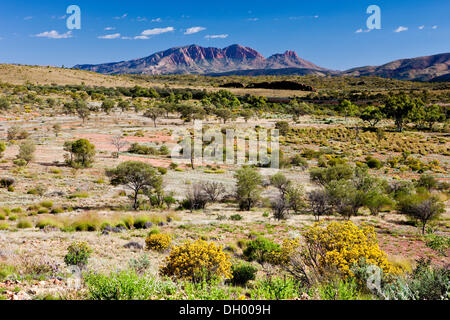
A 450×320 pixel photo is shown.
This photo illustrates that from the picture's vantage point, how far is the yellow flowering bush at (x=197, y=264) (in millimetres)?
8070

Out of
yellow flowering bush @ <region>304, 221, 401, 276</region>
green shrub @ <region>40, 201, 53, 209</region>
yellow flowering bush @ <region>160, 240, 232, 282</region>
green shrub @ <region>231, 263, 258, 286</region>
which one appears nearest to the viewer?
yellow flowering bush @ <region>304, 221, 401, 276</region>

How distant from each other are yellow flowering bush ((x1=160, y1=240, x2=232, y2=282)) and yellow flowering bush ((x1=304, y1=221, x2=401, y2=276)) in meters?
2.83

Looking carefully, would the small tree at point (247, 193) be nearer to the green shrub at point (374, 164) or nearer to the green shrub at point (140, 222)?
the green shrub at point (140, 222)

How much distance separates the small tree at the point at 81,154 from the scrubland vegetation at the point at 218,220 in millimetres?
160

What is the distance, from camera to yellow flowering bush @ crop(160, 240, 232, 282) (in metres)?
8.07

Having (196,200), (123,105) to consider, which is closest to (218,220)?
(196,200)

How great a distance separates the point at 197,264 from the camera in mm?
8266

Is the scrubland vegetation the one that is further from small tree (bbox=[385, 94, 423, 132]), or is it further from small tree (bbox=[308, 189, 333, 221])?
small tree (bbox=[385, 94, 423, 132])

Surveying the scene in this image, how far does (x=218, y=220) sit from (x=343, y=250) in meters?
11.6

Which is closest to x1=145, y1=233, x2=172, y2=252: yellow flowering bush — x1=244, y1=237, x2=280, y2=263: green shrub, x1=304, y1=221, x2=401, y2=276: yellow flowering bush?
x1=244, y1=237, x2=280, y2=263: green shrub

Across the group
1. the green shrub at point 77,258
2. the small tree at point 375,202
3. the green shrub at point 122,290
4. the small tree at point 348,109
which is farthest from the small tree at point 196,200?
the small tree at point 348,109

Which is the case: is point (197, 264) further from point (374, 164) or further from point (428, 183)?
point (374, 164)

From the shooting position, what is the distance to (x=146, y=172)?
21.5 m
